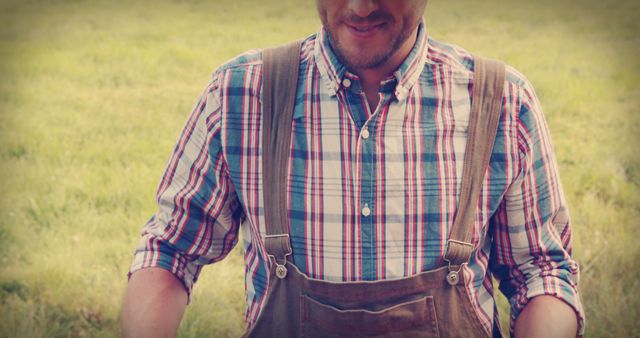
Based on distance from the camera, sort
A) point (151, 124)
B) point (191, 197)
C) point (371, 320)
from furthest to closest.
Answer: point (151, 124) → point (191, 197) → point (371, 320)

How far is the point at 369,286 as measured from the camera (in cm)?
153

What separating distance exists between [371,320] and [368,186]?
0.32 m

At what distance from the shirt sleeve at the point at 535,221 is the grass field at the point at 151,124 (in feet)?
4.23

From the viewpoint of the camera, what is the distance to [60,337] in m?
2.72

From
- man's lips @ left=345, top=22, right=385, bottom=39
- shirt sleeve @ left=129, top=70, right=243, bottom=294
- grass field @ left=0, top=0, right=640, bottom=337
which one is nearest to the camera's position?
man's lips @ left=345, top=22, right=385, bottom=39

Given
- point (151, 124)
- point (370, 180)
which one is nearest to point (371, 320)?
point (370, 180)

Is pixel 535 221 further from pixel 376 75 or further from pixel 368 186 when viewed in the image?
pixel 376 75

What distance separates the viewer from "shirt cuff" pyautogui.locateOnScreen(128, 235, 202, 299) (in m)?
1.61

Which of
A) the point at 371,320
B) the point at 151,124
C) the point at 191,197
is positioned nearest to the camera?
the point at 371,320

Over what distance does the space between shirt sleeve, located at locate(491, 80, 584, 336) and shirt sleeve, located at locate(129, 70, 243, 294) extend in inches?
28.2

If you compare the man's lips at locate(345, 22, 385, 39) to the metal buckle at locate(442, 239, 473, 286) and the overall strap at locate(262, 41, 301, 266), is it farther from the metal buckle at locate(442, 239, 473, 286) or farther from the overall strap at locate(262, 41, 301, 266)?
the metal buckle at locate(442, 239, 473, 286)

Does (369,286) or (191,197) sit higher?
(191,197)

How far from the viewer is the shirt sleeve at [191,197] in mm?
1624

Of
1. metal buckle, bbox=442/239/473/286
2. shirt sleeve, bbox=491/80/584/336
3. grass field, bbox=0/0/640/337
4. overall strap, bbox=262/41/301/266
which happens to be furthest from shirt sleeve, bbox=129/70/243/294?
grass field, bbox=0/0/640/337
